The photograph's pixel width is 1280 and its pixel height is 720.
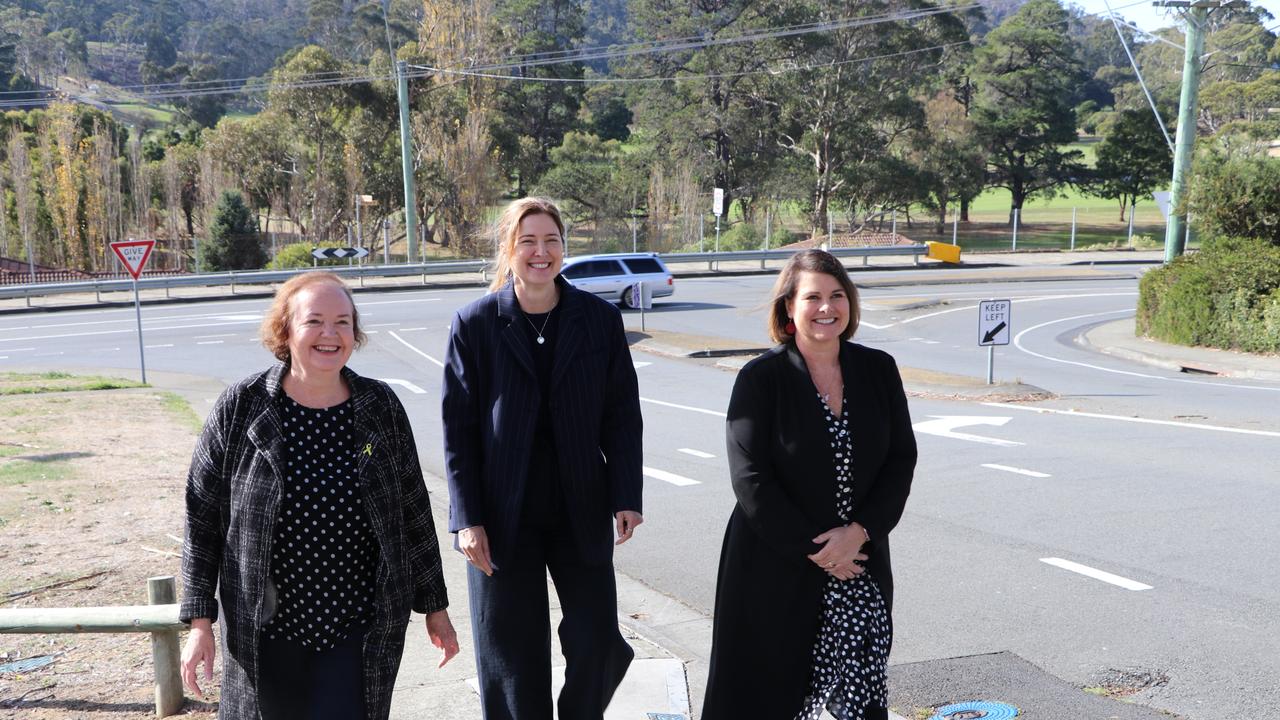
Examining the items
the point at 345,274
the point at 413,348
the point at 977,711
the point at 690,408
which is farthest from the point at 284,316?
the point at 345,274

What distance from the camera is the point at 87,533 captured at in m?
7.91

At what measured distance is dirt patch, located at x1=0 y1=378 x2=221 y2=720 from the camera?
17.1 feet

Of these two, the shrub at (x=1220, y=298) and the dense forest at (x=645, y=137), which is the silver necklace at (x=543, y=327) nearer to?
the shrub at (x=1220, y=298)

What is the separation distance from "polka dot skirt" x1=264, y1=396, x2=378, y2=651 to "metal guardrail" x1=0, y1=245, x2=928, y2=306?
26.5 m

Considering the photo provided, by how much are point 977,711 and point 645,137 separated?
5923cm

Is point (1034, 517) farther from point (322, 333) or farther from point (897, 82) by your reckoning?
point (897, 82)

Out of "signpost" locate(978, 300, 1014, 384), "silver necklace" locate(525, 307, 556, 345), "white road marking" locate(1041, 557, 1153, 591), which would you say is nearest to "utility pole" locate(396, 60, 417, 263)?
"signpost" locate(978, 300, 1014, 384)

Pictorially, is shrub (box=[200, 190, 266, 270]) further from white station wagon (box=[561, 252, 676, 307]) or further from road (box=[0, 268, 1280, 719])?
road (box=[0, 268, 1280, 719])

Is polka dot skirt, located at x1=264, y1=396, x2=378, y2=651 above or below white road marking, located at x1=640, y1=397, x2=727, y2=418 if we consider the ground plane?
above

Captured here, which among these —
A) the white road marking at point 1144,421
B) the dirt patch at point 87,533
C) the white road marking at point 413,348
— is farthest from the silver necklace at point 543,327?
the white road marking at point 413,348

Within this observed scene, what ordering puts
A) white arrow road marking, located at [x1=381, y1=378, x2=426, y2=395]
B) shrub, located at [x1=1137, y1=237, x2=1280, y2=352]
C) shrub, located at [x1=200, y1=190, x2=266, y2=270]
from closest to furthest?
white arrow road marking, located at [x1=381, y1=378, x2=426, y2=395], shrub, located at [x1=1137, y1=237, x2=1280, y2=352], shrub, located at [x1=200, y1=190, x2=266, y2=270]

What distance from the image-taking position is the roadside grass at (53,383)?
53.8 ft

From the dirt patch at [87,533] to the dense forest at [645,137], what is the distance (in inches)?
1187

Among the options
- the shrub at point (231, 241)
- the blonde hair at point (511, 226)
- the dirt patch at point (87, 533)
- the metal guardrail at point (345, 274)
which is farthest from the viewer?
the shrub at point (231, 241)
